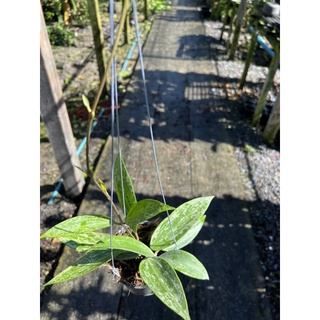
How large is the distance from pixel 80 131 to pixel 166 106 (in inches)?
39.2

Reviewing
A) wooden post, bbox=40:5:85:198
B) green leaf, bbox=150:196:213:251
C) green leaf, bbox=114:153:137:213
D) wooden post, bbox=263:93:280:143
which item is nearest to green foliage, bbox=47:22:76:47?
wooden post, bbox=40:5:85:198

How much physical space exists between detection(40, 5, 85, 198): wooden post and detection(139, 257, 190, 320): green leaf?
763mm

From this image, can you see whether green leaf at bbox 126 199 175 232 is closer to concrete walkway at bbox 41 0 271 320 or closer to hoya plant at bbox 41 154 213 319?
hoya plant at bbox 41 154 213 319

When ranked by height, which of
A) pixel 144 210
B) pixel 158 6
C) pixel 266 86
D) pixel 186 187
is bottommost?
pixel 186 187

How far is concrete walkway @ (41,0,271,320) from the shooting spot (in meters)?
1.68

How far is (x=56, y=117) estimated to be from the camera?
68.4 inches

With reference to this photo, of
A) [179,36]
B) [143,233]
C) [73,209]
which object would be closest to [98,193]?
[73,209]

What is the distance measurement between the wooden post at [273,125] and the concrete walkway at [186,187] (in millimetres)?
375

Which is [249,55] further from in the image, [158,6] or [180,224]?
[158,6]

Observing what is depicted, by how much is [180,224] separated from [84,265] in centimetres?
28

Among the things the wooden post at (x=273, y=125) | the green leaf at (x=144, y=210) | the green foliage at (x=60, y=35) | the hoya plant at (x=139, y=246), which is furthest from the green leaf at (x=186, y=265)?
the green foliage at (x=60, y=35)

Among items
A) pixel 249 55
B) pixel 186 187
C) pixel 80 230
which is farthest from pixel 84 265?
pixel 249 55

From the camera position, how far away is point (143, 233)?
1006 millimetres

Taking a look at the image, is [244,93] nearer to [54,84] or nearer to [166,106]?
[166,106]
